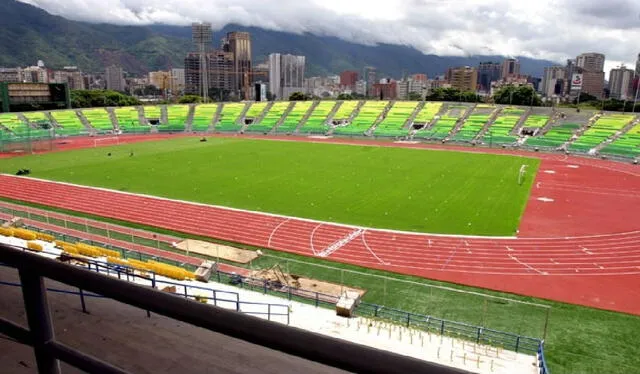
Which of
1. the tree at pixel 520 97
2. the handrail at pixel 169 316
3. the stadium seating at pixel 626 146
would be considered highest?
the tree at pixel 520 97

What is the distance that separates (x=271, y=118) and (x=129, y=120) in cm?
2145

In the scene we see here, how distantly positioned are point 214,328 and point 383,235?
72.7ft

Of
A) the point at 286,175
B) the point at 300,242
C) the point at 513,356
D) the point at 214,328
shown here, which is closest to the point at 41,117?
the point at 286,175

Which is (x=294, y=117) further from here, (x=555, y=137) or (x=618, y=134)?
(x=618, y=134)

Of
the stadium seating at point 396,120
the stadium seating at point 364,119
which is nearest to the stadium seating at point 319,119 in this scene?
the stadium seating at point 364,119

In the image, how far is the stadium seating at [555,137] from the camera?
186 ft

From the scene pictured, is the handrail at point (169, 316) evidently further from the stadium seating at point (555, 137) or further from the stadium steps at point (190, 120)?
the stadium steps at point (190, 120)

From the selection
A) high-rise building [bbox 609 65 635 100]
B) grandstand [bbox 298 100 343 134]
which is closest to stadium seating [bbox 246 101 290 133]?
grandstand [bbox 298 100 343 134]

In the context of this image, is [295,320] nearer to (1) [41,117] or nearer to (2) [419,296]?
(2) [419,296]

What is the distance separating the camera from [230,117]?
75.6 meters

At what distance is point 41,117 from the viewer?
6531 cm

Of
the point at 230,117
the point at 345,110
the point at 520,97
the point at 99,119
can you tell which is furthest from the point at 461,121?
the point at 99,119

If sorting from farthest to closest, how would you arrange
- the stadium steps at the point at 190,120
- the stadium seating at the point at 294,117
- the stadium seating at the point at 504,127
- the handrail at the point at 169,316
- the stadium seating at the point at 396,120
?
the stadium steps at the point at 190,120 < the stadium seating at the point at 294,117 < the stadium seating at the point at 396,120 < the stadium seating at the point at 504,127 < the handrail at the point at 169,316

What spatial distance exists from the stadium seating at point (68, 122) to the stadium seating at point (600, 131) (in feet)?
208
